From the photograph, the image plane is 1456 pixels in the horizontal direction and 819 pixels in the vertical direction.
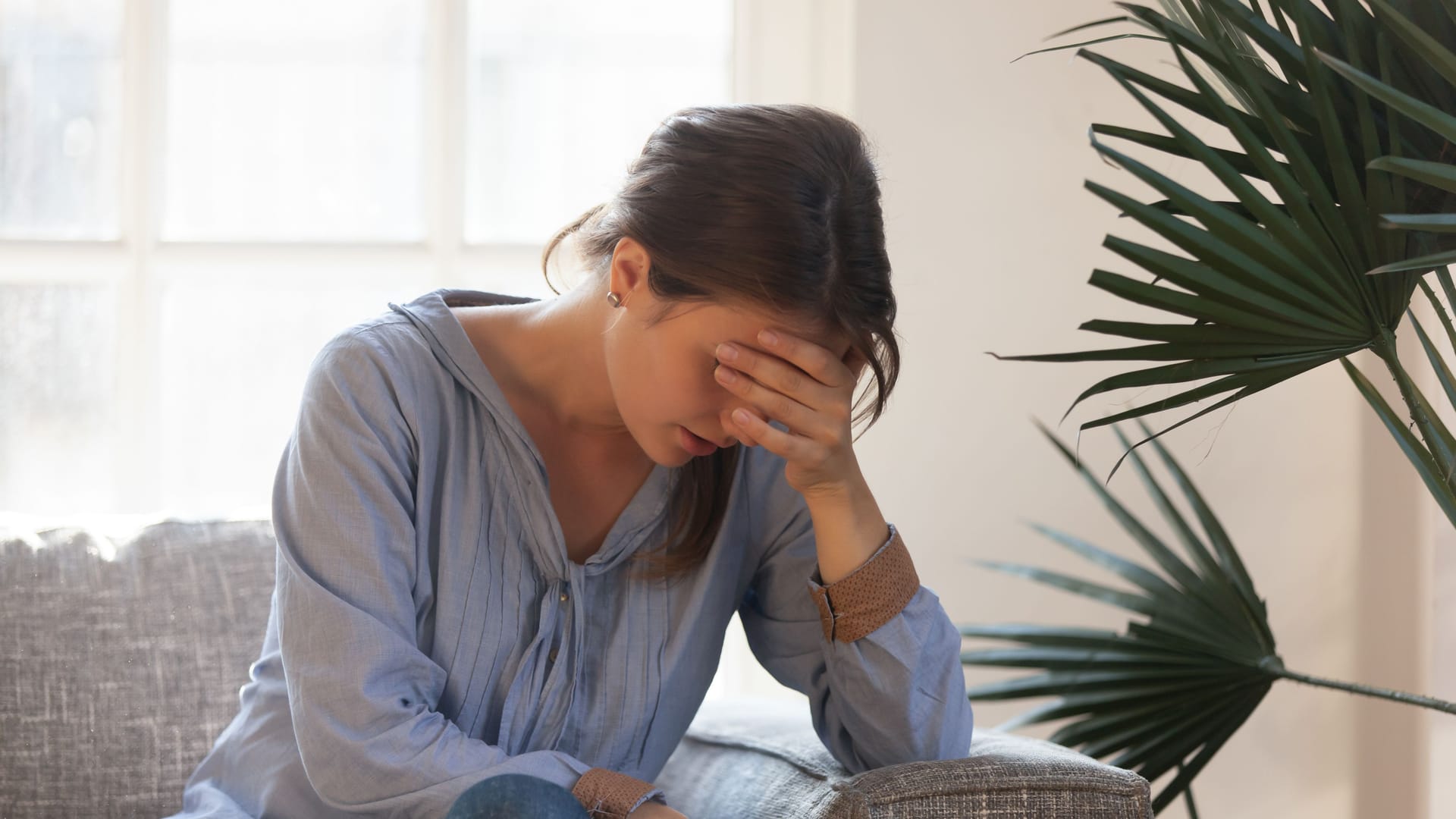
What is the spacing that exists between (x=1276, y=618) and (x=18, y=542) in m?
2.01

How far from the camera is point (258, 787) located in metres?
1.28

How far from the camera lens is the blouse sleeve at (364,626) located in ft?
3.70

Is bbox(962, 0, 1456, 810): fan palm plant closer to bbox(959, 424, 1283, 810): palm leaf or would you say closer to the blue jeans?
bbox(959, 424, 1283, 810): palm leaf

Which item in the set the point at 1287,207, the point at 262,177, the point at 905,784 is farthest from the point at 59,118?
the point at 1287,207

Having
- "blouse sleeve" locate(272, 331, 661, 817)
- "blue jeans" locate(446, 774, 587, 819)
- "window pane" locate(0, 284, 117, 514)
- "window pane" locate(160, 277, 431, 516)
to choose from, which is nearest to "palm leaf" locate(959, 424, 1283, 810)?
"blouse sleeve" locate(272, 331, 661, 817)

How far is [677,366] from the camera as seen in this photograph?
1175mm

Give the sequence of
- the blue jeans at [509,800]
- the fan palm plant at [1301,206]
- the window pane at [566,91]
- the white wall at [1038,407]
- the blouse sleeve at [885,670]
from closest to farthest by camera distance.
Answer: the blue jeans at [509,800], the fan palm plant at [1301,206], the blouse sleeve at [885,670], the white wall at [1038,407], the window pane at [566,91]

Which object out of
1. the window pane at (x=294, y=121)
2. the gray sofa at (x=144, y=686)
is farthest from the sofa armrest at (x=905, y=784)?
the window pane at (x=294, y=121)

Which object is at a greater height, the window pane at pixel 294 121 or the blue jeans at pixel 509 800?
the window pane at pixel 294 121

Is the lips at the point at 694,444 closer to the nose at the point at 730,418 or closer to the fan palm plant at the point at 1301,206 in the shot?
the nose at the point at 730,418

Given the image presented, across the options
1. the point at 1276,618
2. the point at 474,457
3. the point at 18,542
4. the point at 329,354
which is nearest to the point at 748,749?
the point at 474,457

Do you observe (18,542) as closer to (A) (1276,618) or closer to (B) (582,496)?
(B) (582,496)

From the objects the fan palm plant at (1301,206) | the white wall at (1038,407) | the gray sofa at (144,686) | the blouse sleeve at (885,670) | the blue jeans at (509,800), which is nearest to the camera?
the blue jeans at (509,800)

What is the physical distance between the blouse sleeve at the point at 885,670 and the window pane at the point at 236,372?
1.24m
